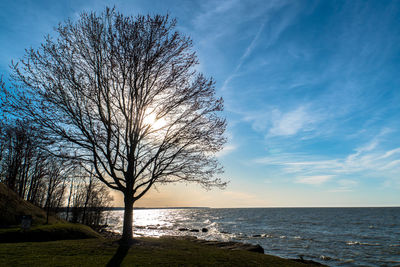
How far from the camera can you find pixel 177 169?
15.6 metres

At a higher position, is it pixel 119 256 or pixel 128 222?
pixel 128 222

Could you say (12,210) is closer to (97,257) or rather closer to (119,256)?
(97,257)

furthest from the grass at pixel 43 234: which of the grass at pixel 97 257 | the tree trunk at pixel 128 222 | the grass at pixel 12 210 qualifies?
the grass at pixel 12 210

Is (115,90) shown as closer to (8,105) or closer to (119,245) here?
(8,105)

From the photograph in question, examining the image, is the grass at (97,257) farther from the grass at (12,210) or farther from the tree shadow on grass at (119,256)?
the grass at (12,210)

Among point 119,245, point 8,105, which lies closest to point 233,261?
point 119,245

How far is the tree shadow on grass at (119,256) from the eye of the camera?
28.6ft

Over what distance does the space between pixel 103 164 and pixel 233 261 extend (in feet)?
29.3

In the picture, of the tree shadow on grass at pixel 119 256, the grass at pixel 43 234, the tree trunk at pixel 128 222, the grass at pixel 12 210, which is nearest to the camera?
the tree shadow on grass at pixel 119 256

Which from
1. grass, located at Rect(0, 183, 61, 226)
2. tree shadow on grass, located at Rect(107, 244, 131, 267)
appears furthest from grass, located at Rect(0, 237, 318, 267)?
grass, located at Rect(0, 183, 61, 226)

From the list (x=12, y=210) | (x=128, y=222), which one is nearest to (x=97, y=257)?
(x=128, y=222)

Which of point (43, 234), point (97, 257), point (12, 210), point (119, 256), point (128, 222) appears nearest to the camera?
point (97, 257)

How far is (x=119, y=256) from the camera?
32.4ft

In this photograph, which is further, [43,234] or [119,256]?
[43,234]
